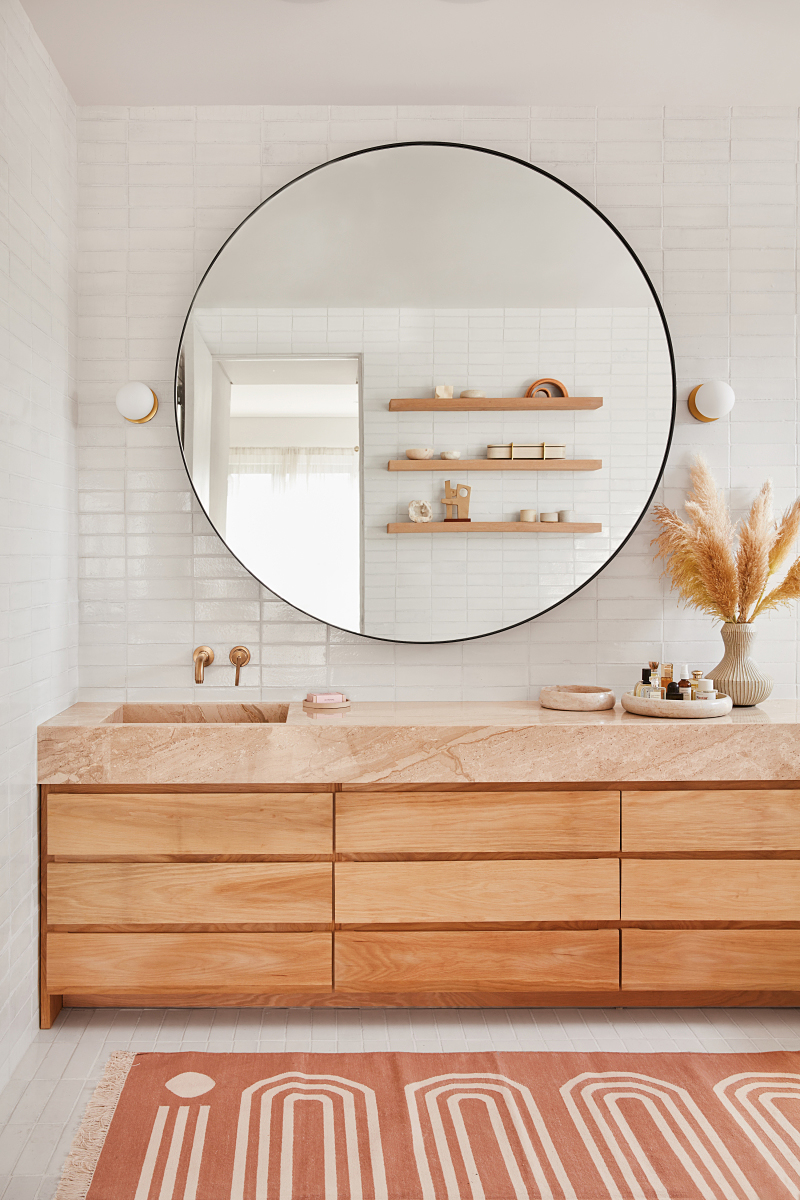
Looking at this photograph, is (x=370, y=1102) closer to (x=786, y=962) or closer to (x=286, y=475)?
(x=786, y=962)

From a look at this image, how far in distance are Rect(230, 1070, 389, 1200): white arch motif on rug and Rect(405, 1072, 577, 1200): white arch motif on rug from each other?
0.09 m

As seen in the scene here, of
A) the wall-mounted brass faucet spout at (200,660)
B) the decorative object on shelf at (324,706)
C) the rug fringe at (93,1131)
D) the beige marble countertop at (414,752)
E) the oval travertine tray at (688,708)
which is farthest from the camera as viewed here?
the wall-mounted brass faucet spout at (200,660)

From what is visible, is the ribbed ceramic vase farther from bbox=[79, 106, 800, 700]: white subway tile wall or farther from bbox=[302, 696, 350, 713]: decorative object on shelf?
bbox=[302, 696, 350, 713]: decorative object on shelf

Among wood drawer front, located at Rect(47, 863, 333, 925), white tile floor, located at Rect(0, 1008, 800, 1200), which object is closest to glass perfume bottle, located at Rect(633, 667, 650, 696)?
white tile floor, located at Rect(0, 1008, 800, 1200)

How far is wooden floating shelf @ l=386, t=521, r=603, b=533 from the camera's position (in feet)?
8.07

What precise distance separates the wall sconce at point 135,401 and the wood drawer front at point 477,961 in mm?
1565

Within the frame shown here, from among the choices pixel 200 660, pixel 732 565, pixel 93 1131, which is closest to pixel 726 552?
pixel 732 565

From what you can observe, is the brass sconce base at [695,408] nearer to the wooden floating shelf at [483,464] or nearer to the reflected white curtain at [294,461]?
the wooden floating shelf at [483,464]

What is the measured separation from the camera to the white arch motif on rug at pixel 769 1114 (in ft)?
5.48

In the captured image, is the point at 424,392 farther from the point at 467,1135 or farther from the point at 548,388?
the point at 467,1135

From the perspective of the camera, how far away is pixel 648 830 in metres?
2.19

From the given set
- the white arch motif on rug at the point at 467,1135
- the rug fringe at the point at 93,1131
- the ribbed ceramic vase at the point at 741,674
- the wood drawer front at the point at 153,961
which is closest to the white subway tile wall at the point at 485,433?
the ribbed ceramic vase at the point at 741,674

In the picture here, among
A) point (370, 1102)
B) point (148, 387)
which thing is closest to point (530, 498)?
point (148, 387)

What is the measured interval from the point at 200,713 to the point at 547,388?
4.70ft
